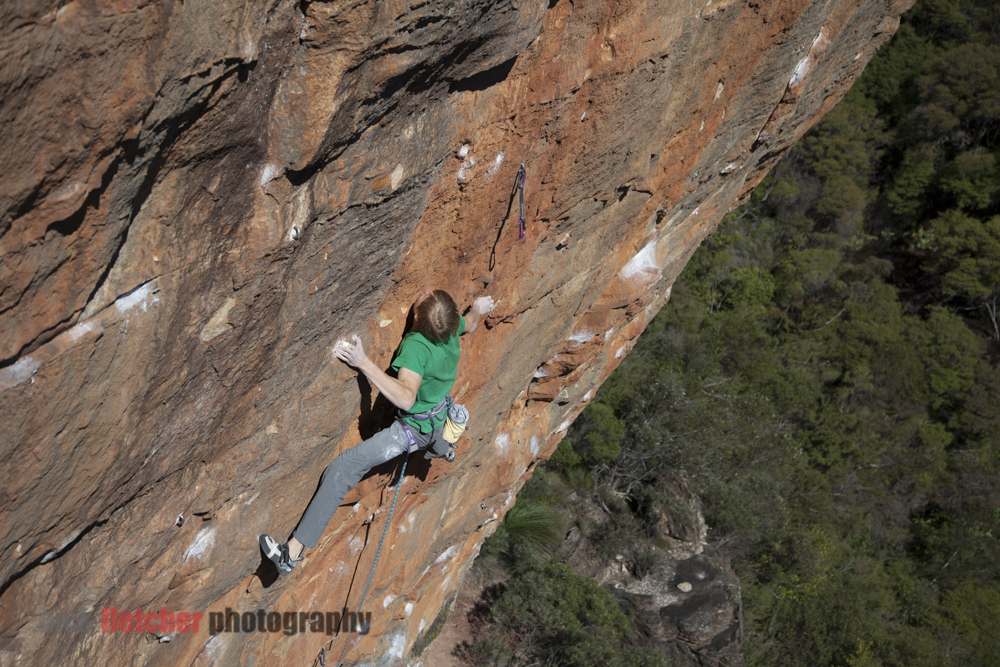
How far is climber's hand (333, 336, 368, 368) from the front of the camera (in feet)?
10.1

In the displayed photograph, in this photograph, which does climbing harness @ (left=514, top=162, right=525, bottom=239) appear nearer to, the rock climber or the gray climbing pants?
the rock climber

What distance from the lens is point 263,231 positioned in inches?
87.3

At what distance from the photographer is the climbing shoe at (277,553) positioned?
133 inches

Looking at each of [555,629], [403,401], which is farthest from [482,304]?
[555,629]

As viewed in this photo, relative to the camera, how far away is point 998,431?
20.1m

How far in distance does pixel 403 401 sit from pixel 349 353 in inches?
14.4

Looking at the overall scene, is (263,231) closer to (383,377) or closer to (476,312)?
(383,377)

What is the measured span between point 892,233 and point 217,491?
28453 millimetres

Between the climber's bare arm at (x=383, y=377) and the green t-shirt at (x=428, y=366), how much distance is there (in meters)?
0.05

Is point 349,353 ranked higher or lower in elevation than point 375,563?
higher

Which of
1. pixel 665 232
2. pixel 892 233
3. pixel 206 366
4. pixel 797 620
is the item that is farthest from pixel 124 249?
pixel 892 233

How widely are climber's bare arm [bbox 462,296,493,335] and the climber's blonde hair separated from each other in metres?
0.59

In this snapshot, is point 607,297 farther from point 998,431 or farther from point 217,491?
point 998,431

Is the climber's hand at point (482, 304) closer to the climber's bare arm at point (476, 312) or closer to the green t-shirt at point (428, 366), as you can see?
the climber's bare arm at point (476, 312)
